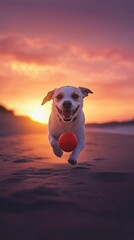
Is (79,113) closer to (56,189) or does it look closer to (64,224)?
(56,189)

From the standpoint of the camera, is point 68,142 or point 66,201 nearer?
point 66,201

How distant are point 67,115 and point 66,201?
2.22 m

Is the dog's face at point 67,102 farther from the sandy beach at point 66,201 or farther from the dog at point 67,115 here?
the sandy beach at point 66,201

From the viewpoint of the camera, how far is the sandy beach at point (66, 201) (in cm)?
393

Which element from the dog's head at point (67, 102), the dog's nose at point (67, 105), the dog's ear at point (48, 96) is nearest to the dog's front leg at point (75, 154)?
the dog's head at point (67, 102)

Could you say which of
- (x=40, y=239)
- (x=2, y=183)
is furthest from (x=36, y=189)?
(x=40, y=239)

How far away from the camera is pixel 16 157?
946 cm

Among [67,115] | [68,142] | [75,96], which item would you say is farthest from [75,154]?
[75,96]

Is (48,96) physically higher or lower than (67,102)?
higher

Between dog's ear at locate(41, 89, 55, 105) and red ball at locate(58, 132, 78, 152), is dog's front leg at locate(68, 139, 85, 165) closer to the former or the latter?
red ball at locate(58, 132, 78, 152)

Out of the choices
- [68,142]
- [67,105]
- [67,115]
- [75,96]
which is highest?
[75,96]

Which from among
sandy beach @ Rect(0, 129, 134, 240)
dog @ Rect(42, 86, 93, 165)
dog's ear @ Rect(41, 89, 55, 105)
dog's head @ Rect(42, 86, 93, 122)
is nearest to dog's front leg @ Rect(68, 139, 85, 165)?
dog @ Rect(42, 86, 93, 165)

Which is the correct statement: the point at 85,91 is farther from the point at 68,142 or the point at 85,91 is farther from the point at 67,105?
the point at 68,142

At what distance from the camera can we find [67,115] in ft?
22.6
